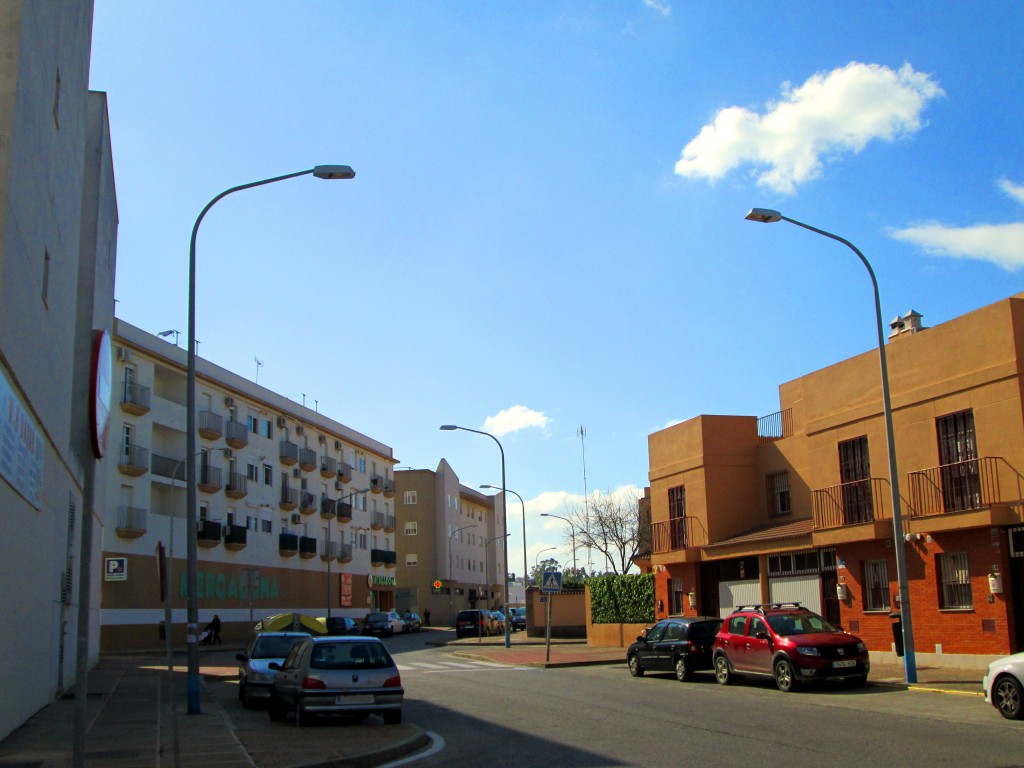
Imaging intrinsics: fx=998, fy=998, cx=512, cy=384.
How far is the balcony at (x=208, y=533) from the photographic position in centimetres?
5151

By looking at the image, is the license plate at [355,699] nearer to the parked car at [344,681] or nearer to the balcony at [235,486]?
the parked car at [344,681]

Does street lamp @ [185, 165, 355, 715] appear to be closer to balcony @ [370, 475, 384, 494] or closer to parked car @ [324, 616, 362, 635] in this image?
parked car @ [324, 616, 362, 635]

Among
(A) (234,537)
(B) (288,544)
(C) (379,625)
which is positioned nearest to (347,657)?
(A) (234,537)

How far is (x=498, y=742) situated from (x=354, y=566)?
2472 inches

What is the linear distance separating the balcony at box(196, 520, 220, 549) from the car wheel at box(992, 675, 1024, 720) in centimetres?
4338

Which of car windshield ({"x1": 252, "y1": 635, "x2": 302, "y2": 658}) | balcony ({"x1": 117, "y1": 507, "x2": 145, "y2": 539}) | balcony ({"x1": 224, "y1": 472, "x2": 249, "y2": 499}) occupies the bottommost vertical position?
car windshield ({"x1": 252, "y1": 635, "x2": 302, "y2": 658})

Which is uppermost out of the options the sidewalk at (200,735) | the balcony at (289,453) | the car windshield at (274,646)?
the balcony at (289,453)

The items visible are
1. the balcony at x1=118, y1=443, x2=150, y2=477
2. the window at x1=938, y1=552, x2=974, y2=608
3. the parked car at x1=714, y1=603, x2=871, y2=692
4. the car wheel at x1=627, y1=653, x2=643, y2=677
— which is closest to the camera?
the parked car at x1=714, y1=603, x2=871, y2=692

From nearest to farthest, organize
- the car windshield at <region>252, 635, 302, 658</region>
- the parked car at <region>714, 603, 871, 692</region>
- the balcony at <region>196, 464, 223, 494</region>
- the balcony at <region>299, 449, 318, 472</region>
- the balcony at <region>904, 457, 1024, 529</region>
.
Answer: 1. the parked car at <region>714, 603, 871, 692</region>
2. the car windshield at <region>252, 635, 302, 658</region>
3. the balcony at <region>904, 457, 1024, 529</region>
4. the balcony at <region>196, 464, 223, 494</region>
5. the balcony at <region>299, 449, 318, 472</region>

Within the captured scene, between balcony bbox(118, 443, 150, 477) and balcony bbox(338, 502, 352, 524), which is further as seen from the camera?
balcony bbox(338, 502, 352, 524)

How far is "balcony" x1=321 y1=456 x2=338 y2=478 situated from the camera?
69.4 m

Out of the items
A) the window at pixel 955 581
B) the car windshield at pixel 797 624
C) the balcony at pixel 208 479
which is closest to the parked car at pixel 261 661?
the car windshield at pixel 797 624

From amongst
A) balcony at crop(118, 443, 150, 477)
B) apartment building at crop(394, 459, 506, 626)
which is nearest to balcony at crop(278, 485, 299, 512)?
balcony at crop(118, 443, 150, 477)

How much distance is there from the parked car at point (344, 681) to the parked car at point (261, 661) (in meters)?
3.68
